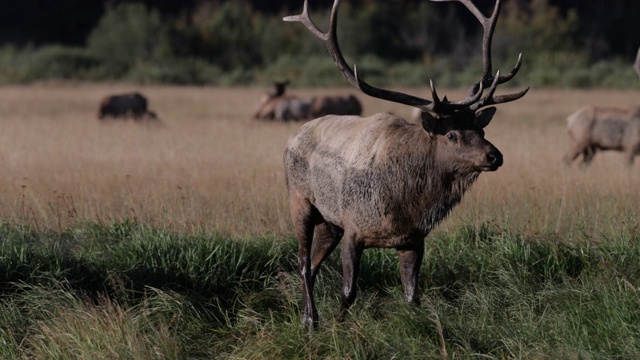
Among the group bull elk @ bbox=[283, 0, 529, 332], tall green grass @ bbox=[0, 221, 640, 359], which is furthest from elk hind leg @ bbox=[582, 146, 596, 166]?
bull elk @ bbox=[283, 0, 529, 332]

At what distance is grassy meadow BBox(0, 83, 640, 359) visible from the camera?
614 cm

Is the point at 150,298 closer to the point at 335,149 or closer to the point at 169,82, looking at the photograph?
the point at 335,149

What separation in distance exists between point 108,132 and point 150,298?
12.7m

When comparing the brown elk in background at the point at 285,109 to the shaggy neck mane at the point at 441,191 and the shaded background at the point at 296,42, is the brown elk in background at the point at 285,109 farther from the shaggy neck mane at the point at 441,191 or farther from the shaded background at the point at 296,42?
the shaggy neck mane at the point at 441,191

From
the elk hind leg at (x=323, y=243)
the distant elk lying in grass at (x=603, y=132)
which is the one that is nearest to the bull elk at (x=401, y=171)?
the elk hind leg at (x=323, y=243)

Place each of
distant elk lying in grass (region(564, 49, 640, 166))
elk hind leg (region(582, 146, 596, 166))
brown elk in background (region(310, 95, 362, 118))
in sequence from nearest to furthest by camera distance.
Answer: distant elk lying in grass (region(564, 49, 640, 166)) < elk hind leg (region(582, 146, 596, 166)) < brown elk in background (region(310, 95, 362, 118))

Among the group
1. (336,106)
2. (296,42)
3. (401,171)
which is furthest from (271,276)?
(296,42)

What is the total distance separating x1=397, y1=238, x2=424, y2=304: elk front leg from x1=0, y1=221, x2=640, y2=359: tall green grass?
0.17 m

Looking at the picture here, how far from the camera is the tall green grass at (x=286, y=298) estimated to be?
20.0 feet

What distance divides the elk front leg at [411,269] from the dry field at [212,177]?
191 cm

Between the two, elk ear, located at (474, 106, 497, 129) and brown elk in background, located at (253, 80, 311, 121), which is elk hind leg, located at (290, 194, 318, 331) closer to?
elk ear, located at (474, 106, 497, 129)

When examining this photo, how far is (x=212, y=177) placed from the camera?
12648 mm

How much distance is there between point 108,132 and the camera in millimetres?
19250

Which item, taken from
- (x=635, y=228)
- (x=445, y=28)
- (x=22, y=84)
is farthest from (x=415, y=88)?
(x=635, y=228)
